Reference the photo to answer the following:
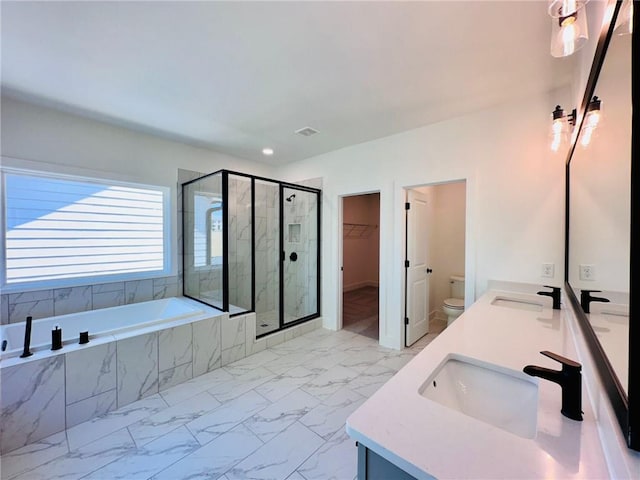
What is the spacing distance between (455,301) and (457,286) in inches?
13.8

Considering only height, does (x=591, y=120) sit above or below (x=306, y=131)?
below

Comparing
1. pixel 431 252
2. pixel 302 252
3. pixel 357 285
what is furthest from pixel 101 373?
pixel 357 285

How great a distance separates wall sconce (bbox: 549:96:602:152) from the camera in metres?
1.10

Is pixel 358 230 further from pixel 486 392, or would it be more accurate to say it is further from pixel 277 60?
pixel 486 392

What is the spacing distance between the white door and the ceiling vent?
1355 millimetres

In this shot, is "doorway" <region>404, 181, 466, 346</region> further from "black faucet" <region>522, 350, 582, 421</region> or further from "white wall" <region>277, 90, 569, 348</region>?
"black faucet" <region>522, 350, 582, 421</region>

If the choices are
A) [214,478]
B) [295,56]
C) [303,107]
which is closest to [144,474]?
[214,478]

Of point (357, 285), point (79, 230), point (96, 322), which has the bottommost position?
point (357, 285)

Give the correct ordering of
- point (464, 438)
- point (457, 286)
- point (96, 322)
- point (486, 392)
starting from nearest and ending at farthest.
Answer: point (464, 438) < point (486, 392) < point (96, 322) < point (457, 286)

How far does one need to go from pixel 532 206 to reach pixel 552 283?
659 millimetres

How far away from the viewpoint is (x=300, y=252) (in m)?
4.12

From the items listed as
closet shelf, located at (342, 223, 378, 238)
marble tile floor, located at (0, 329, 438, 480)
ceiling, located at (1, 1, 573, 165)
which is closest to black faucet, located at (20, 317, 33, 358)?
marble tile floor, located at (0, 329, 438, 480)

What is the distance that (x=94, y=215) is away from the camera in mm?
2854

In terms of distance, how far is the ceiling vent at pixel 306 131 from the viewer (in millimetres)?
2975
